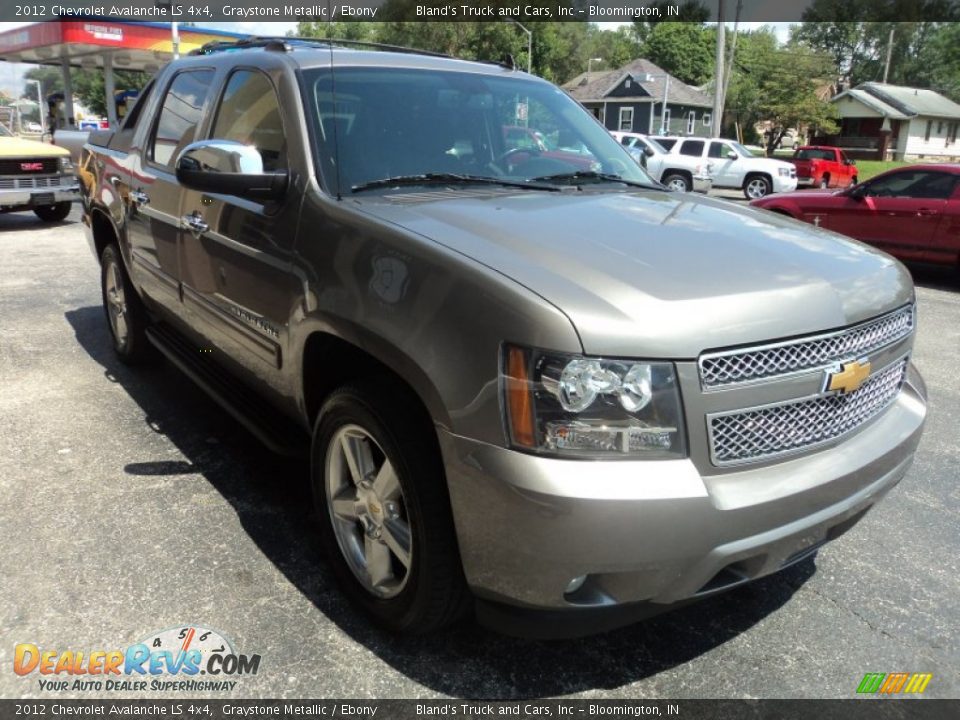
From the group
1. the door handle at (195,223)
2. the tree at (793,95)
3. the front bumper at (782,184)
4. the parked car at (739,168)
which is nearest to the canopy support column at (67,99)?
the parked car at (739,168)

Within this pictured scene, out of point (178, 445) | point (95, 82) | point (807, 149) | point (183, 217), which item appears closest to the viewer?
point (183, 217)

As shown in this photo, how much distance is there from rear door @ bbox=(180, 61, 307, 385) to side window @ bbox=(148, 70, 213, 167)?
31cm

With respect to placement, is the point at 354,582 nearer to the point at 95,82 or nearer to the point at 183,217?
the point at 183,217

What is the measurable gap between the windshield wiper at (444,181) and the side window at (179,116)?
1465 mm

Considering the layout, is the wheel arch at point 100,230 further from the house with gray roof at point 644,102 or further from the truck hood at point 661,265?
the house with gray roof at point 644,102

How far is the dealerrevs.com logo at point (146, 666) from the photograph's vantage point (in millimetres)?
2451

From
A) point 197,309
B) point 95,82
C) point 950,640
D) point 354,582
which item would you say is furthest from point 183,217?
point 95,82

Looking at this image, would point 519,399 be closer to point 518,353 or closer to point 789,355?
point 518,353

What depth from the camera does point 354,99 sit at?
3.19 metres

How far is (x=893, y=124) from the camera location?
57.9m

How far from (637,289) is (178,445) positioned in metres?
2.97

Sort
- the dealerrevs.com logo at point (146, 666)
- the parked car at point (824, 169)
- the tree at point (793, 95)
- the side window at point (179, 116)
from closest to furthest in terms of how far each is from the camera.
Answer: the dealerrevs.com logo at point (146, 666) < the side window at point (179, 116) < the parked car at point (824, 169) < the tree at point (793, 95)

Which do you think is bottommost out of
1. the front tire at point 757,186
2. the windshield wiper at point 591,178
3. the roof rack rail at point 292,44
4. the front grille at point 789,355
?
the front tire at point 757,186

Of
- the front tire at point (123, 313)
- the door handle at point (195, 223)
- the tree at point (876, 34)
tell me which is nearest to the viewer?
the door handle at point (195, 223)
